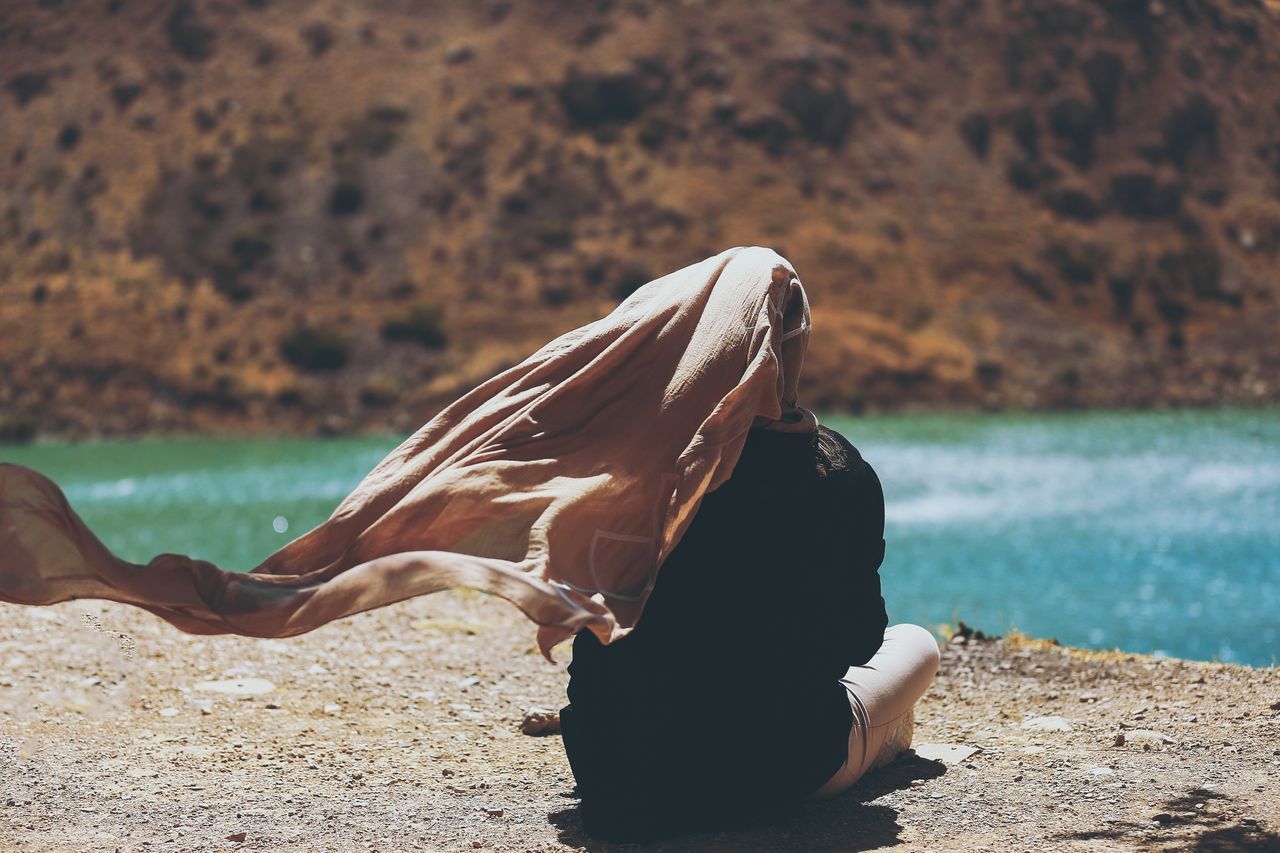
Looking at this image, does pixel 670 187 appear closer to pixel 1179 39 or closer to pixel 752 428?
pixel 1179 39

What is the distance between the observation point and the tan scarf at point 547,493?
4016mm

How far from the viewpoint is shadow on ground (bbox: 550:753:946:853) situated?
4562 millimetres

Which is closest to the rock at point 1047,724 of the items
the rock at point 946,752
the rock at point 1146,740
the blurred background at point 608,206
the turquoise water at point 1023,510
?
the rock at point 1146,740

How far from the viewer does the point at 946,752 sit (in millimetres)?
5699

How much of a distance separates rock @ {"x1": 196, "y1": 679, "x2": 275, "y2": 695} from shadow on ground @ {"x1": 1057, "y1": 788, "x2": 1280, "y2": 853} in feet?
14.7

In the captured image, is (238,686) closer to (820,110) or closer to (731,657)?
(731,657)

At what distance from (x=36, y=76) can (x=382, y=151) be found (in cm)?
1716

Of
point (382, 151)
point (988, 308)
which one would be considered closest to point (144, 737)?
point (988, 308)

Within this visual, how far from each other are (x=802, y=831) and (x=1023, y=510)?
69.5 ft

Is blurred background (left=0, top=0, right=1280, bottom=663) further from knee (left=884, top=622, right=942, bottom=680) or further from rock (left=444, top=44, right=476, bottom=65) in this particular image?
knee (left=884, top=622, right=942, bottom=680)

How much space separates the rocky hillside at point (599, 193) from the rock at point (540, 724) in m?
39.0

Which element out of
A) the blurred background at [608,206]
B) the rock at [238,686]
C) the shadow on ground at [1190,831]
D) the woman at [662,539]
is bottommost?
the rock at [238,686]

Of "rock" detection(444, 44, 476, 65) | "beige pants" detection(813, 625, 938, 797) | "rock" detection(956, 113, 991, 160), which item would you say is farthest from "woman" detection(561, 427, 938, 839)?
"rock" detection(444, 44, 476, 65)

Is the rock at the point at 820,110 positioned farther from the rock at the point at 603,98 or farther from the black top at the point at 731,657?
the black top at the point at 731,657
